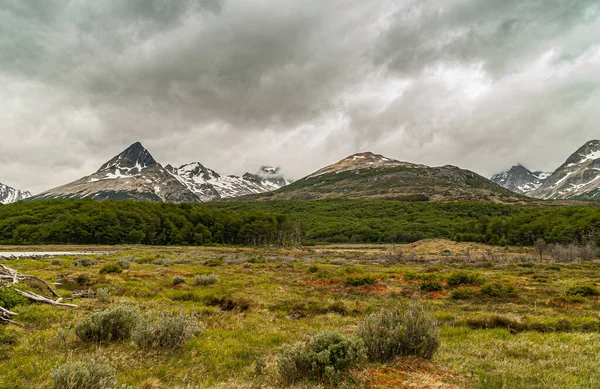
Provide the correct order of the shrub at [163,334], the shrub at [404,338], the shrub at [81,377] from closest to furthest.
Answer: the shrub at [81,377], the shrub at [404,338], the shrub at [163,334]

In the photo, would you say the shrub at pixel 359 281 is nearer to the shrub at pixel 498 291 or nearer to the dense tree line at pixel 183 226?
the shrub at pixel 498 291

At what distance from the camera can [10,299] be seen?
518 inches

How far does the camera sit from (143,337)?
9242mm

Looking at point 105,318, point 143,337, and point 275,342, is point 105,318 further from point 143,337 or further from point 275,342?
point 275,342

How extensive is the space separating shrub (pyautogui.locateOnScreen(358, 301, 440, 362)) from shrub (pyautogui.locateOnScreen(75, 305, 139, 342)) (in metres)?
7.30

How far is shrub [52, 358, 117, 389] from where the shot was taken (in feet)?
19.2

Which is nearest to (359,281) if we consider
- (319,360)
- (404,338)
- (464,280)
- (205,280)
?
(464,280)

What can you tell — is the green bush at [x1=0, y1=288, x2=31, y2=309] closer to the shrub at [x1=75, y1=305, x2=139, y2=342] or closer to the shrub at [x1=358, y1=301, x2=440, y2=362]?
the shrub at [x1=75, y1=305, x2=139, y2=342]

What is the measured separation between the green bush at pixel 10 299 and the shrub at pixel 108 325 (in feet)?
18.7

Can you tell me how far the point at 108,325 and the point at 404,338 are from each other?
892cm

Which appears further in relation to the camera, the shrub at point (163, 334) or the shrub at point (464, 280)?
the shrub at point (464, 280)

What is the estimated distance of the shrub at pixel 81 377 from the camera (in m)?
5.84

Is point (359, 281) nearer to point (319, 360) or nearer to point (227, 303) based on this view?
point (227, 303)

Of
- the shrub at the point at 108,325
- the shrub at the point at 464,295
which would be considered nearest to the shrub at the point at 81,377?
the shrub at the point at 108,325
